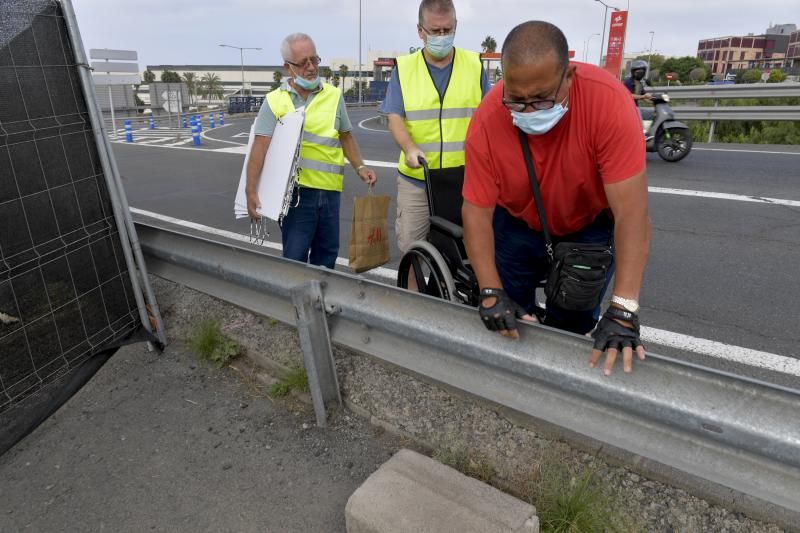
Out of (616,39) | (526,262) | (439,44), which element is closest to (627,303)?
(526,262)

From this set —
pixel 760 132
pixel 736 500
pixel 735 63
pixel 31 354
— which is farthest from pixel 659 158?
pixel 735 63

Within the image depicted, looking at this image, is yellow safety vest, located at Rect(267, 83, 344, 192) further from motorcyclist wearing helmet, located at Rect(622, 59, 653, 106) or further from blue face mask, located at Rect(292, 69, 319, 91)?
motorcyclist wearing helmet, located at Rect(622, 59, 653, 106)

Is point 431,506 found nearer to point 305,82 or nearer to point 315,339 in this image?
point 315,339

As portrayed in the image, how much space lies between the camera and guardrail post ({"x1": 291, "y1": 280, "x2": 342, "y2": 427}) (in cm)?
267

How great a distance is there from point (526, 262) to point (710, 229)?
14.4ft

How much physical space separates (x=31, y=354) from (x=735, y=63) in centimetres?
14526

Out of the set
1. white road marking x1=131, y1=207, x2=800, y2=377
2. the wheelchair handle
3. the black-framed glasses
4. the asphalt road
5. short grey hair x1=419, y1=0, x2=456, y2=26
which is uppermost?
short grey hair x1=419, y1=0, x2=456, y2=26

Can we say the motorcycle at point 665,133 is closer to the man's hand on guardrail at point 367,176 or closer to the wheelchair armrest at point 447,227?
the man's hand on guardrail at point 367,176

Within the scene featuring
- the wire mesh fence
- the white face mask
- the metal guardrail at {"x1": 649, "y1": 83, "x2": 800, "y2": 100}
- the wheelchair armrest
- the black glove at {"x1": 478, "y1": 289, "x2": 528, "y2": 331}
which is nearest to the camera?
the black glove at {"x1": 478, "y1": 289, "x2": 528, "y2": 331}

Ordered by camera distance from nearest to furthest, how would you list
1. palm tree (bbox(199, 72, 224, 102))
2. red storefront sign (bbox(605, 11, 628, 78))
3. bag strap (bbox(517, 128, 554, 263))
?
1. bag strap (bbox(517, 128, 554, 263))
2. red storefront sign (bbox(605, 11, 628, 78))
3. palm tree (bbox(199, 72, 224, 102))

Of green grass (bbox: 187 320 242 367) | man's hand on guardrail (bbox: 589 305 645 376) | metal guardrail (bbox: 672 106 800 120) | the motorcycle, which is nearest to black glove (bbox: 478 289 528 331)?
man's hand on guardrail (bbox: 589 305 645 376)

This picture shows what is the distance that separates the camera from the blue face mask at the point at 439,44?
3.54m

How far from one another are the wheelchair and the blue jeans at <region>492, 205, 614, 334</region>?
282mm

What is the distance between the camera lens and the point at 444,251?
3.46m
